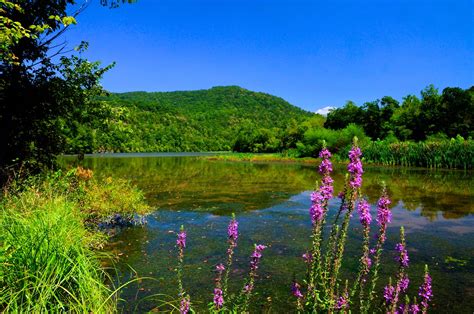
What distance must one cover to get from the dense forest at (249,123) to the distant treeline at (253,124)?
4cm

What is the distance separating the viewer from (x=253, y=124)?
436 ft

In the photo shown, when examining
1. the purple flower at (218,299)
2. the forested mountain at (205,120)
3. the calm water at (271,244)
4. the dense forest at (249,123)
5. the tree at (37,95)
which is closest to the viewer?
the purple flower at (218,299)

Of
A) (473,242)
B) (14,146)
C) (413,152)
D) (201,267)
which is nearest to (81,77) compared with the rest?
(14,146)

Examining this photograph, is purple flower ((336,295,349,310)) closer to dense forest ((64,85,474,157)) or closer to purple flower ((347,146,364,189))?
purple flower ((347,146,364,189))

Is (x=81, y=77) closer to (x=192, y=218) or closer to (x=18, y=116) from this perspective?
(x=18, y=116)

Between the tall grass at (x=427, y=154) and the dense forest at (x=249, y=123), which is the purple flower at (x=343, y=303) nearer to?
the dense forest at (x=249, y=123)

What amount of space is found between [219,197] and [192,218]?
529cm

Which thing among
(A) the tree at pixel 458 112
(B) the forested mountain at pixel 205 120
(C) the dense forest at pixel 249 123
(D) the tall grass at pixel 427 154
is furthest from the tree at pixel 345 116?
(D) the tall grass at pixel 427 154

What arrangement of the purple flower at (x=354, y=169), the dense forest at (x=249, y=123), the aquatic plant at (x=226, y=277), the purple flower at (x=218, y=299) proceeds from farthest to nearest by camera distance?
the dense forest at (x=249, y=123) → the purple flower at (x=218, y=299) → the aquatic plant at (x=226, y=277) → the purple flower at (x=354, y=169)

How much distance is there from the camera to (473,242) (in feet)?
31.9

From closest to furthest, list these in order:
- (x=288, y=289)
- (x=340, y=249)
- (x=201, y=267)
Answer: (x=340, y=249), (x=288, y=289), (x=201, y=267)

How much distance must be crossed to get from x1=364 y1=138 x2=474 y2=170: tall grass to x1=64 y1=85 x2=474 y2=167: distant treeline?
0.30m

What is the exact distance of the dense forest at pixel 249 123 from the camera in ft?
70.6

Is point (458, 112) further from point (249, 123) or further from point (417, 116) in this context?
point (249, 123)
